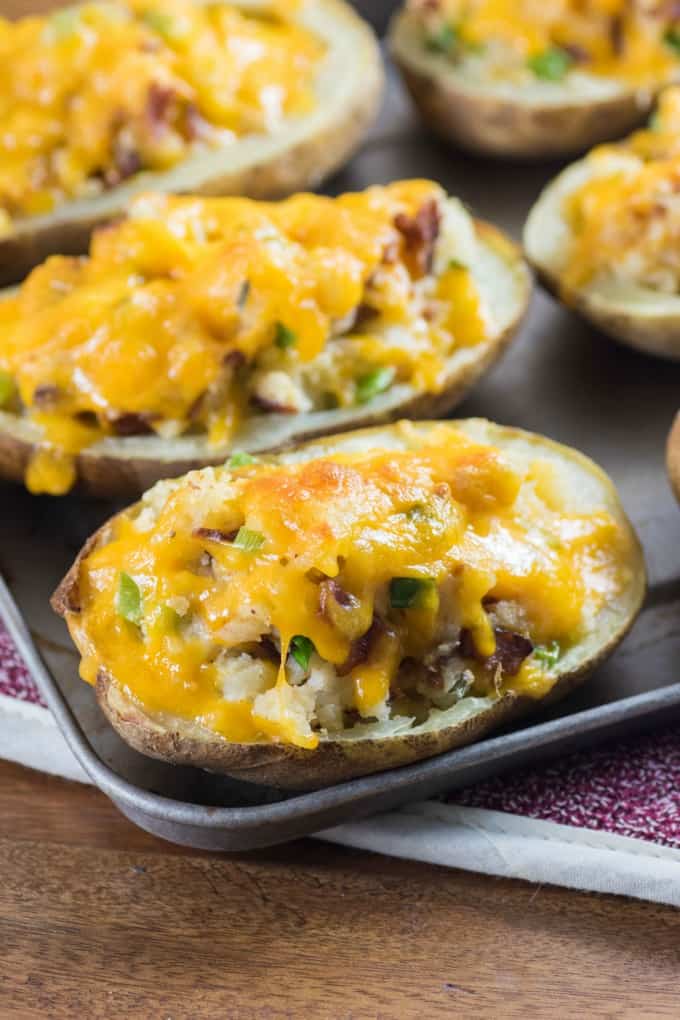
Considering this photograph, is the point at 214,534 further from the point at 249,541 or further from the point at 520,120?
the point at 520,120

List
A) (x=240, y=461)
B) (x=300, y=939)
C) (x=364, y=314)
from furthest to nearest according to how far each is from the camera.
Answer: (x=364, y=314) < (x=240, y=461) < (x=300, y=939)

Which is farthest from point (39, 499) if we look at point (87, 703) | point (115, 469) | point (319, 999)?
point (319, 999)

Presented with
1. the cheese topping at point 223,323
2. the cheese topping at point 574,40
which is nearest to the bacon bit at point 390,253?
the cheese topping at point 223,323

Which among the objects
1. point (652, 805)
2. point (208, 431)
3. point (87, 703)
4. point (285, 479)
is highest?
point (285, 479)

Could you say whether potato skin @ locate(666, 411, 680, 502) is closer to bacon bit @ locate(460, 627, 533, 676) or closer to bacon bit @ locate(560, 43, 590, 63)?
bacon bit @ locate(460, 627, 533, 676)

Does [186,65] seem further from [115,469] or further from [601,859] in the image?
[601,859]

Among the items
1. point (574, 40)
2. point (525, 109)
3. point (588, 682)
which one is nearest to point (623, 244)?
point (525, 109)

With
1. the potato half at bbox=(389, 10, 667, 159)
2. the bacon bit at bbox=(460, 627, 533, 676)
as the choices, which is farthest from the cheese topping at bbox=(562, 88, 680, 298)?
the bacon bit at bbox=(460, 627, 533, 676)
